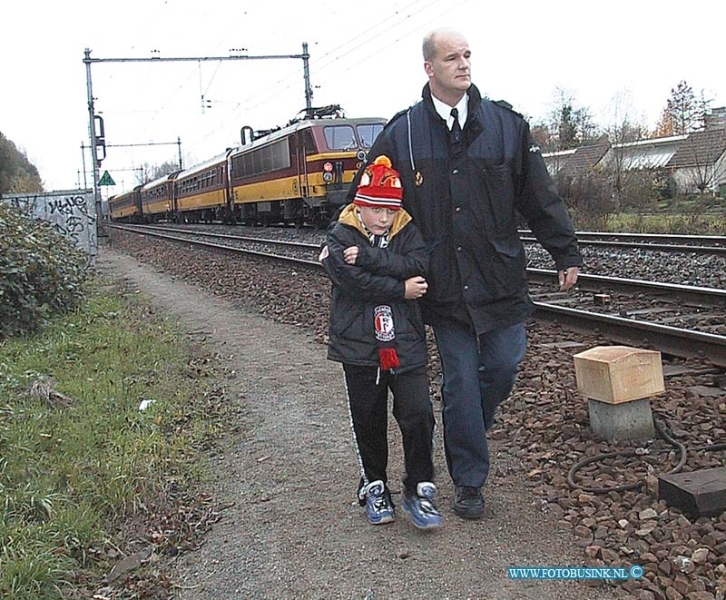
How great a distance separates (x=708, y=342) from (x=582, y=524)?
309 centimetres

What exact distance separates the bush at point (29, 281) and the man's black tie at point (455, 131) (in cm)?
612

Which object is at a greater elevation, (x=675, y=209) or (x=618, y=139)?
(x=618, y=139)

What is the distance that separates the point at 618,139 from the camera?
32.8 m

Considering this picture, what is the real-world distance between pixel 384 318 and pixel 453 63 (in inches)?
41.9

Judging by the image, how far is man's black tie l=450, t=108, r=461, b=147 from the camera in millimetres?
3496

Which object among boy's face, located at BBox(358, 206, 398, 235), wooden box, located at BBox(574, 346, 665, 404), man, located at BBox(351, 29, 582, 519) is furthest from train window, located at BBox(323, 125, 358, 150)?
boy's face, located at BBox(358, 206, 398, 235)

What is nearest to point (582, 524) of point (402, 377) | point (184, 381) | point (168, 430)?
point (402, 377)

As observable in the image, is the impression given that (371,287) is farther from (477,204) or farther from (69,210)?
(69,210)

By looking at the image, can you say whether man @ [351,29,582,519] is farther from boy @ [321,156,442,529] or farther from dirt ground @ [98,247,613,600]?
dirt ground @ [98,247,613,600]

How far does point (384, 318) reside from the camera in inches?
136

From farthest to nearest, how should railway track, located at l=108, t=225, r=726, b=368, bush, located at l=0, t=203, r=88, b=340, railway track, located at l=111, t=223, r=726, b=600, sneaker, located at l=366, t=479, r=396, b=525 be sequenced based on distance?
1. bush, located at l=0, t=203, r=88, b=340
2. railway track, located at l=108, t=225, r=726, b=368
3. sneaker, located at l=366, t=479, r=396, b=525
4. railway track, located at l=111, t=223, r=726, b=600

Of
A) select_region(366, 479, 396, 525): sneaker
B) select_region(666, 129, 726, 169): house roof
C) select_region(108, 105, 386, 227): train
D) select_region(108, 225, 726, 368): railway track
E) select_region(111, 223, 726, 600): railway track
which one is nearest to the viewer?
select_region(111, 223, 726, 600): railway track

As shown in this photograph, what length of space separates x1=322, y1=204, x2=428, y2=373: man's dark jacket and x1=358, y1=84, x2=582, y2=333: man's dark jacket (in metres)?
0.11

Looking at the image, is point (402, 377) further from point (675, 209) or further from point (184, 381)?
point (675, 209)
